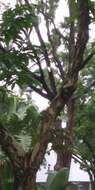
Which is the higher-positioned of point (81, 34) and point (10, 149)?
point (81, 34)

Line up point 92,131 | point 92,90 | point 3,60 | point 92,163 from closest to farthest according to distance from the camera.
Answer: point 3,60 < point 92,90 < point 92,131 < point 92,163

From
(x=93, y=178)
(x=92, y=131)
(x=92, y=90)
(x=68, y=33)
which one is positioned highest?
(x=68, y=33)

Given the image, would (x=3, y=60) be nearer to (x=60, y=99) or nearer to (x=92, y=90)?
(x=60, y=99)

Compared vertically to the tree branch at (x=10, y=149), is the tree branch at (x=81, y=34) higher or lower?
higher

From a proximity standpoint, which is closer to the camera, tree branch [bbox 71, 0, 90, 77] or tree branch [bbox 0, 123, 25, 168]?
tree branch [bbox 0, 123, 25, 168]

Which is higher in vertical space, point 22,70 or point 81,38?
point 81,38

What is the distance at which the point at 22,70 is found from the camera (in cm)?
538

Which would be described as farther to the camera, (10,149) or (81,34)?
Result: (81,34)

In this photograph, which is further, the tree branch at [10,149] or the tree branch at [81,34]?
the tree branch at [81,34]

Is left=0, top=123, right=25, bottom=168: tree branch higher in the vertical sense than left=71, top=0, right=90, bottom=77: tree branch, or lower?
lower

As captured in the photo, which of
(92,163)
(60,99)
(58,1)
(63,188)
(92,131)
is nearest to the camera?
(60,99)

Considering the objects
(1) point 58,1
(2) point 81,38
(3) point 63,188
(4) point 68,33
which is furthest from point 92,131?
(2) point 81,38

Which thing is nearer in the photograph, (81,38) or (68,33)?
(81,38)

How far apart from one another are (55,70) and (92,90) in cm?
154
